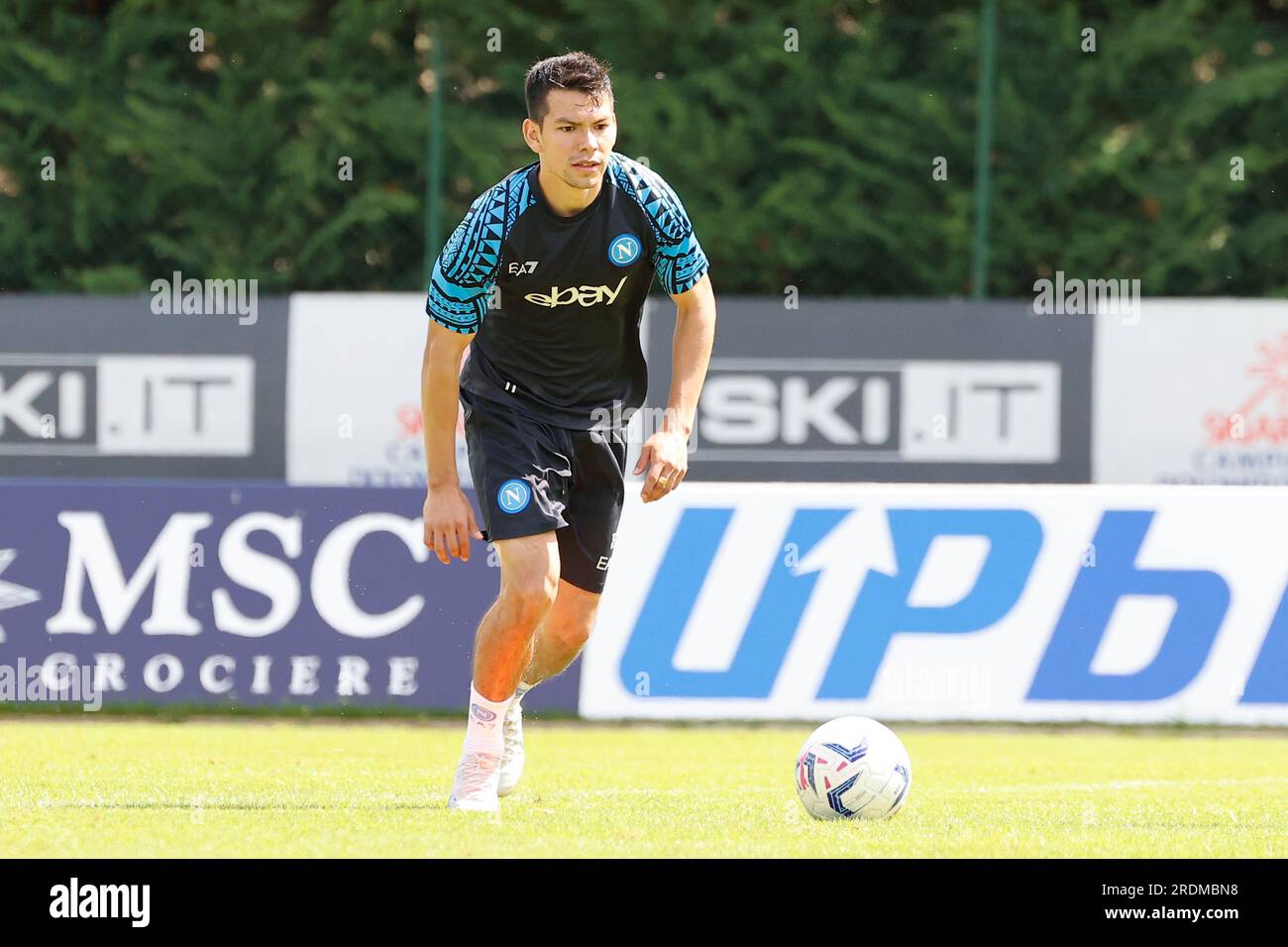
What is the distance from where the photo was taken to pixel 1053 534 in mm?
9750

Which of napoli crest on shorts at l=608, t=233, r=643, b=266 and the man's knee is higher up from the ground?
napoli crest on shorts at l=608, t=233, r=643, b=266

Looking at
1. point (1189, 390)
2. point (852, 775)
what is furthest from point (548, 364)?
point (1189, 390)

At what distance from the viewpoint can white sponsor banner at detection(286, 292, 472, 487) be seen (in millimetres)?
12797

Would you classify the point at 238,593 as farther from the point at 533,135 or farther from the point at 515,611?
the point at 533,135

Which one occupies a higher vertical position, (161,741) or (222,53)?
(222,53)

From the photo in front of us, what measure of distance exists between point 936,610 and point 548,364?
375cm

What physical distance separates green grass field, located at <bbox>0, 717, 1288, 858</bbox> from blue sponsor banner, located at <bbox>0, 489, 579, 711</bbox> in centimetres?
25

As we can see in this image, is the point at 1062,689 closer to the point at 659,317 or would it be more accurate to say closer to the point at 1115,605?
the point at 1115,605

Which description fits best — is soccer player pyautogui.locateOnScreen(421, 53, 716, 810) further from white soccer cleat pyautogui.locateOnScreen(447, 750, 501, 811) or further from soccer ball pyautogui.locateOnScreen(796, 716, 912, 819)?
soccer ball pyautogui.locateOnScreen(796, 716, 912, 819)

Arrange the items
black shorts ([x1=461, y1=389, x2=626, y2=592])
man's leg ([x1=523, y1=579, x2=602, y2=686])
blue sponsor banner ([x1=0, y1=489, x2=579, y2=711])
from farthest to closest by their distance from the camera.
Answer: blue sponsor banner ([x1=0, y1=489, x2=579, y2=711]), man's leg ([x1=523, y1=579, x2=602, y2=686]), black shorts ([x1=461, y1=389, x2=626, y2=592])

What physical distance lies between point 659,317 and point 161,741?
5.21 metres

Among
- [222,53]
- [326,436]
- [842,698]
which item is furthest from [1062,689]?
[222,53]

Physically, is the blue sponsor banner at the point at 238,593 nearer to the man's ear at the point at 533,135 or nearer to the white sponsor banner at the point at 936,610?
the white sponsor banner at the point at 936,610

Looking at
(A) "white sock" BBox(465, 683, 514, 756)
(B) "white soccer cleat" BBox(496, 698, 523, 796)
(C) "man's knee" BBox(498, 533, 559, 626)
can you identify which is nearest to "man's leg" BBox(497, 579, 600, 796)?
(B) "white soccer cleat" BBox(496, 698, 523, 796)
